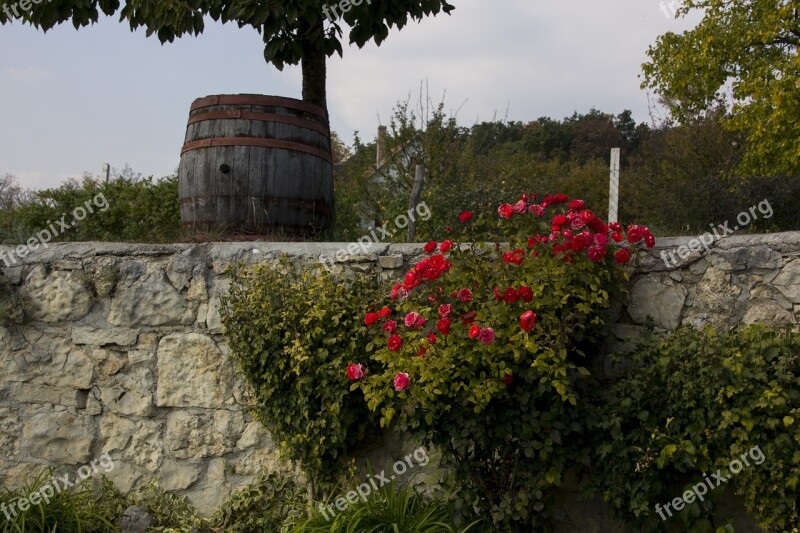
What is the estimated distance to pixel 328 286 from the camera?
3.58 m

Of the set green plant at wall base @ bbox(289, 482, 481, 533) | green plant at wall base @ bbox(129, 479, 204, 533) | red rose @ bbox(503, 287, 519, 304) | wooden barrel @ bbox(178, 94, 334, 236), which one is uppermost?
wooden barrel @ bbox(178, 94, 334, 236)

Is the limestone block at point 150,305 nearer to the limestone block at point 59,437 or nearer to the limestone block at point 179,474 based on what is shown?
the limestone block at point 59,437

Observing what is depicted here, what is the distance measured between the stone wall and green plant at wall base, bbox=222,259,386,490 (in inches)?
9.3

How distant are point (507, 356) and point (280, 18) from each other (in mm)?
2780

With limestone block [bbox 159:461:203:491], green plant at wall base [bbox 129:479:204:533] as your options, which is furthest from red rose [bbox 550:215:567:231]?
green plant at wall base [bbox 129:479:204:533]

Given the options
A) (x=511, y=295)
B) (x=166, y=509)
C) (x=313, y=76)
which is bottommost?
(x=166, y=509)

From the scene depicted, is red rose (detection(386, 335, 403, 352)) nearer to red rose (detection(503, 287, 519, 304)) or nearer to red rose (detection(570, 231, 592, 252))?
red rose (detection(503, 287, 519, 304))

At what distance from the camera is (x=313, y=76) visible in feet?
17.3

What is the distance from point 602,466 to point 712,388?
1.89 ft

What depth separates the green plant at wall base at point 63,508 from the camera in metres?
3.66

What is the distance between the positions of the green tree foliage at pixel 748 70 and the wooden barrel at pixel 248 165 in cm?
695

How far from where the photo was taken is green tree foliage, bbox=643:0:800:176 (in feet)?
29.9

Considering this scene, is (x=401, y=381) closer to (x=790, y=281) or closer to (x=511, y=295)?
(x=511, y=295)

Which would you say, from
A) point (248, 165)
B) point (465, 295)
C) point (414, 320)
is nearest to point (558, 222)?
point (465, 295)
